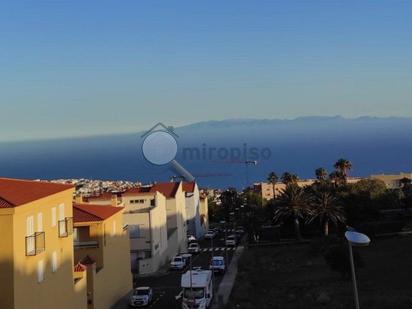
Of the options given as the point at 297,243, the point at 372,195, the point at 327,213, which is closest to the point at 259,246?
the point at 297,243

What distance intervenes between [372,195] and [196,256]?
29.4 metres

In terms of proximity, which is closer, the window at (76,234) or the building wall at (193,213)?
the window at (76,234)

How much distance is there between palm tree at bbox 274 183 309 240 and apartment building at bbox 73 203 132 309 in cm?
3414

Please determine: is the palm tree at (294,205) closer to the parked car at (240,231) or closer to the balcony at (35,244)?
the parked car at (240,231)

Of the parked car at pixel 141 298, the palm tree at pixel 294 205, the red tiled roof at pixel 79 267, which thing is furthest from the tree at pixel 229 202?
the red tiled roof at pixel 79 267

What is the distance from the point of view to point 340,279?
39.0 metres

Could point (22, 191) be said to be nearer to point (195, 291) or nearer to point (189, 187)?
point (195, 291)

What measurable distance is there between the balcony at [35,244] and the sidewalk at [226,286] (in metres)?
13.5

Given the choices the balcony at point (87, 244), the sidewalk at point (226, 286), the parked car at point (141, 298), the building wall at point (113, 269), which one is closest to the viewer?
the building wall at point (113, 269)

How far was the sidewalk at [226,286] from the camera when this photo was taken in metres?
34.3

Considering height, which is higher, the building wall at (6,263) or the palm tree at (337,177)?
the palm tree at (337,177)

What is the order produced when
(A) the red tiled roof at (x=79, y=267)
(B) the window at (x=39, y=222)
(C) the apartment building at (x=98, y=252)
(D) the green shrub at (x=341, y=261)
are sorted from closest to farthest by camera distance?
1. (B) the window at (x=39, y=222)
2. (A) the red tiled roof at (x=79, y=267)
3. (C) the apartment building at (x=98, y=252)
4. (D) the green shrub at (x=341, y=261)

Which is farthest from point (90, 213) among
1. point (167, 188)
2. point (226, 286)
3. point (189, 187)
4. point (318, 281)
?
point (189, 187)

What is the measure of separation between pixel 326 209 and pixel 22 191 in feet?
156
